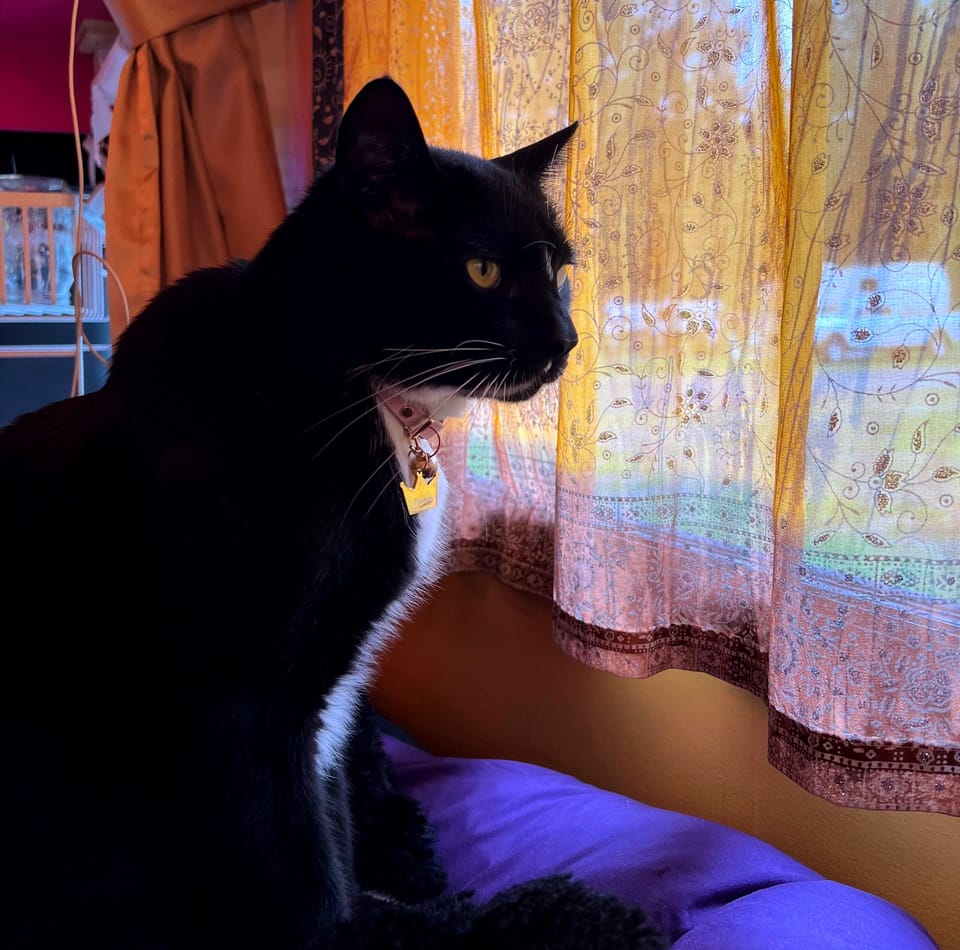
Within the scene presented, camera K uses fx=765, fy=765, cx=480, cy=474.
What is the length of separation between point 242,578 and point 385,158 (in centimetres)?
38

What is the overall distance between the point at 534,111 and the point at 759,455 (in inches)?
22.2

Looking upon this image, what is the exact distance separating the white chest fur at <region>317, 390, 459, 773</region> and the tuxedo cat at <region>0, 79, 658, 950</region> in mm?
30

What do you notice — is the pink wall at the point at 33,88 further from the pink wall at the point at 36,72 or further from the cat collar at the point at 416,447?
the cat collar at the point at 416,447

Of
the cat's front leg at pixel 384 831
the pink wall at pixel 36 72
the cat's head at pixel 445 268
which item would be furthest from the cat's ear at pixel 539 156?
the pink wall at pixel 36 72

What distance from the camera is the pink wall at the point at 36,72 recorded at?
1850mm

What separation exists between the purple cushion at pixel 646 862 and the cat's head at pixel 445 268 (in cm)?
52

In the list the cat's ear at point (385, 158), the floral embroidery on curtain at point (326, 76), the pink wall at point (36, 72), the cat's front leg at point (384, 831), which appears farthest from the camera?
the pink wall at point (36, 72)

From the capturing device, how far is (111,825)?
2.22ft

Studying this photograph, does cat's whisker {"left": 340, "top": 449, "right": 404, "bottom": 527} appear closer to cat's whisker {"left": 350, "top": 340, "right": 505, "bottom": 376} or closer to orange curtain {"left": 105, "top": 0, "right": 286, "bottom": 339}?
cat's whisker {"left": 350, "top": 340, "right": 505, "bottom": 376}

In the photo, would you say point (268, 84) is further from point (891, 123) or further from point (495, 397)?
point (891, 123)

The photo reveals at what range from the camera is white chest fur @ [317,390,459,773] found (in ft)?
2.45

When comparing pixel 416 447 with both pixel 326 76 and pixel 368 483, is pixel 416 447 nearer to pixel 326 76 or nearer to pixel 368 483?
pixel 368 483

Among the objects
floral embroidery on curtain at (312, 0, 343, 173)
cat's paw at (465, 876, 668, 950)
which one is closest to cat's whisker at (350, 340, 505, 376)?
cat's paw at (465, 876, 668, 950)

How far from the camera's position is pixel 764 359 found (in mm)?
805
